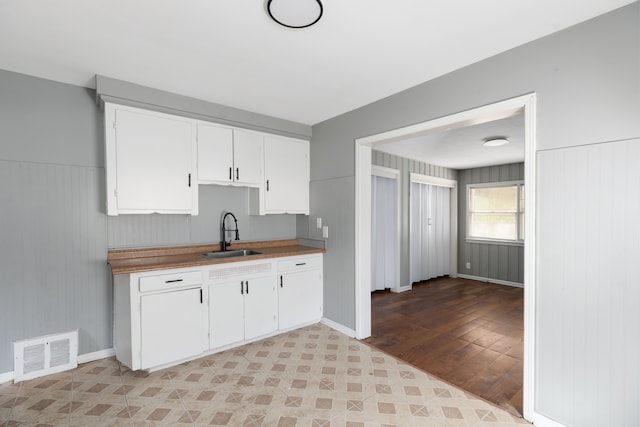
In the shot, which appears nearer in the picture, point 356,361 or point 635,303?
point 635,303

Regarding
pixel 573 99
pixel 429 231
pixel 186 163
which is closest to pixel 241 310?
pixel 186 163

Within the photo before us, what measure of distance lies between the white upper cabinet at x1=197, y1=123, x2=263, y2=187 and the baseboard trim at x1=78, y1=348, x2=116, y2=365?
1.80m

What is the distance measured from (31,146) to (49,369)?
73.5 inches

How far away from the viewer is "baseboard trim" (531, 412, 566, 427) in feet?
6.10

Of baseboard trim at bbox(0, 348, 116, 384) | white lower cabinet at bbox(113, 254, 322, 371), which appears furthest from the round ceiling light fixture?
baseboard trim at bbox(0, 348, 116, 384)

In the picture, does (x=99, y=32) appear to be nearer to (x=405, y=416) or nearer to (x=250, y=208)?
(x=250, y=208)

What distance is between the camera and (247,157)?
335cm

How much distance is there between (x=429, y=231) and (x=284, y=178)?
147 inches

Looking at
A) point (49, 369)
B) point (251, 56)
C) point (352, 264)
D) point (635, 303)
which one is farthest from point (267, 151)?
point (635, 303)

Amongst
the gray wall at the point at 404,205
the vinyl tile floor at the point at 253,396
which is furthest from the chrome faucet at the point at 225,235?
the gray wall at the point at 404,205

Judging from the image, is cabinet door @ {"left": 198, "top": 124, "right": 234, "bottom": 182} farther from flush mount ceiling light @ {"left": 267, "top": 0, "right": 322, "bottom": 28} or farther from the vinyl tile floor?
the vinyl tile floor

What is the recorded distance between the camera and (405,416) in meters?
2.02

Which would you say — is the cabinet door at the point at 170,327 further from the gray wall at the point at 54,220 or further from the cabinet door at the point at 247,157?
the cabinet door at the point at 247,157

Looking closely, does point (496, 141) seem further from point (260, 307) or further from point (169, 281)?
point (169, 281)
